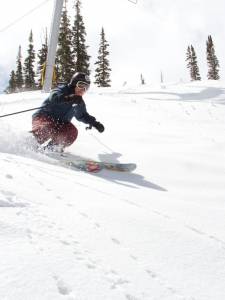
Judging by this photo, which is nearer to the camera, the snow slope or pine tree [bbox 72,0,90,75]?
the snow slope

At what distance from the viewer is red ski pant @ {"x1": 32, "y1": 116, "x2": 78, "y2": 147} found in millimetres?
7648

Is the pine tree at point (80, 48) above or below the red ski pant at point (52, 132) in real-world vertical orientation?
above

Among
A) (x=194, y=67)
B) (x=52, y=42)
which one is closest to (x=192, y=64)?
(x=194, y=67)

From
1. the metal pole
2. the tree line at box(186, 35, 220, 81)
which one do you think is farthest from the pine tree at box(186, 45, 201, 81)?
the metal pole

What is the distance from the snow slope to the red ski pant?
0.31 m

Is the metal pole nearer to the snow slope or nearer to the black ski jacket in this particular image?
the black ski jacket

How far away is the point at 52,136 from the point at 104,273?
5.37 metres

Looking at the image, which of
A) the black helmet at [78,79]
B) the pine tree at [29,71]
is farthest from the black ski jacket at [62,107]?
the pine tree at [29,71]

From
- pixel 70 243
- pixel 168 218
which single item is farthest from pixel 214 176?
pixel 70 243

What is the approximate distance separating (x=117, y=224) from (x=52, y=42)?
40.2 feet

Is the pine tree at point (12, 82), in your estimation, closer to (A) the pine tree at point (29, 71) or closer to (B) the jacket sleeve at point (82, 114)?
(A) the pine tree at point (29, 71)

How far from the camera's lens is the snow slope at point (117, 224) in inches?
95.8

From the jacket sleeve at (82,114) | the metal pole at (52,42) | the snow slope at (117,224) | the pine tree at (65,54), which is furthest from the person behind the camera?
the pine tree at (65,54)

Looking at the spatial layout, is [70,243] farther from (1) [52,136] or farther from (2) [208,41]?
(2) [208,41]
